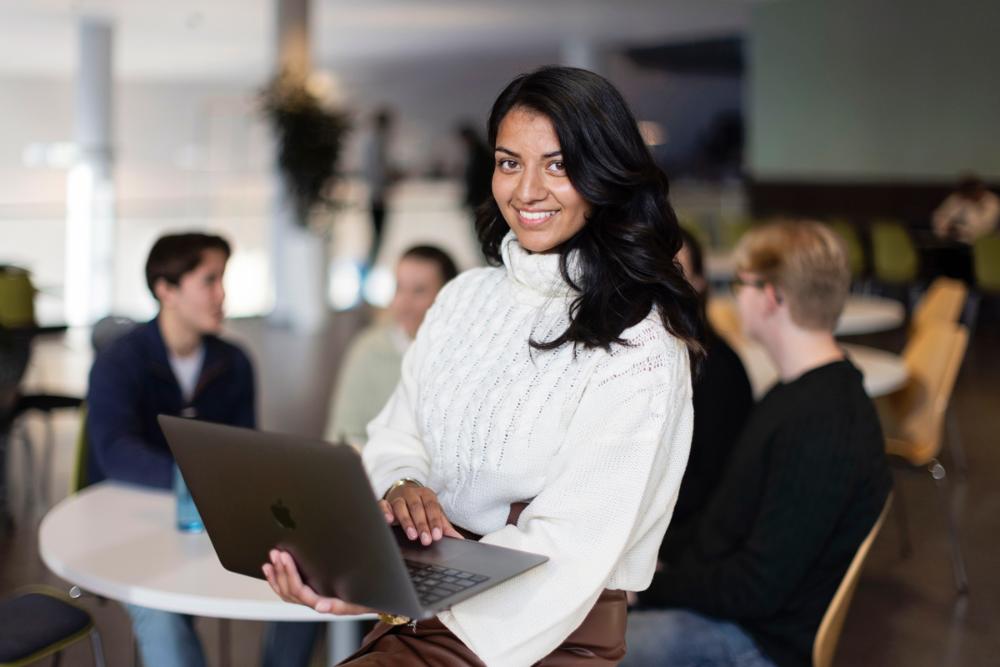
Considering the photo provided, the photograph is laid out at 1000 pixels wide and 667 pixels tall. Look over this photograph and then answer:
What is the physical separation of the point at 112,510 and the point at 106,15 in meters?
10.5

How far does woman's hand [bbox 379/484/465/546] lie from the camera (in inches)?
62.5

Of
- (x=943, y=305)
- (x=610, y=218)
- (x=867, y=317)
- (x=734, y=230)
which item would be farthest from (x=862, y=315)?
(x=734, y=230)

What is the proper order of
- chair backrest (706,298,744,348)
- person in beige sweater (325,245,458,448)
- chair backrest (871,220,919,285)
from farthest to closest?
1. chair backrest (871,220,919,285)
2. chair backrest (706,298,744,348)
3. person in beige sweater (325,245,458,448)

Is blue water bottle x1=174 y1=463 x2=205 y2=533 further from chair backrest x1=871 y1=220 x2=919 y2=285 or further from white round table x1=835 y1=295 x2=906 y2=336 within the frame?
chair backrest x1=871 y1=220 x2=919 y2=285

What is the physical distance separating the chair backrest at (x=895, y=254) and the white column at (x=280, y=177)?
535cm

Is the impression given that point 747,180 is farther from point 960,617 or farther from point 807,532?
point 807,532

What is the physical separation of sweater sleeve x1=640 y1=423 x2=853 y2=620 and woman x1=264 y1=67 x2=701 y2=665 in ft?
2.46

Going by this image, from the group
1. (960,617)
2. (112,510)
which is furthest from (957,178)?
(112,510)

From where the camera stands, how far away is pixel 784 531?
2.32 meters

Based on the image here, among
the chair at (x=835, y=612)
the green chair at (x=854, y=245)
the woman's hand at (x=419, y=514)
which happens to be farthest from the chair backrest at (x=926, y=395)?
the green chair at (x=854, y=245)

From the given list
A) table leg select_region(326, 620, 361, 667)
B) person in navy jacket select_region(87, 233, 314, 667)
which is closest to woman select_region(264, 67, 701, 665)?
table leg select_region(326, 620, 361, 667)

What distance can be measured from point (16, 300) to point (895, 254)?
7.73 m

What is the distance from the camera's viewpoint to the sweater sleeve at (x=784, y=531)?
232 centimetres

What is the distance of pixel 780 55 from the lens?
14.2 m
